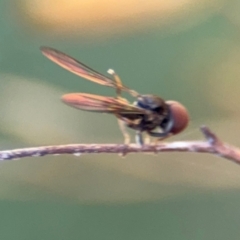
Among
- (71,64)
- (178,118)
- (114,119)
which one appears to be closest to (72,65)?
(71,64)

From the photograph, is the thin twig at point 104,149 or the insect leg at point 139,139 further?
the insect leg at point 139,139

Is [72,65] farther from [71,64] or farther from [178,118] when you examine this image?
[178,118]

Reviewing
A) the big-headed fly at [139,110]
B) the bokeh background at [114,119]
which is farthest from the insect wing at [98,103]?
the bokeh background at [114,119]

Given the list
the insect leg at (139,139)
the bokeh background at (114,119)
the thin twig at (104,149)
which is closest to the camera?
the thin twig at (104,149)

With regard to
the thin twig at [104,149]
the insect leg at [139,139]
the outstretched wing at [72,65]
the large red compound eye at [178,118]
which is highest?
the outstretched wing at [72,65]

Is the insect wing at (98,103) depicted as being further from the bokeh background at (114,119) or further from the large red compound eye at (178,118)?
the bokeh background at (114,119)
